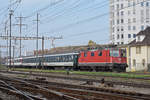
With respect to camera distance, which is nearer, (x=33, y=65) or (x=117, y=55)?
(x=117, y=55)

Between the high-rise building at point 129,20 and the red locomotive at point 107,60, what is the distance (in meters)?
51.7

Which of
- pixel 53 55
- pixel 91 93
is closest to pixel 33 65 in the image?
pixel 53 55

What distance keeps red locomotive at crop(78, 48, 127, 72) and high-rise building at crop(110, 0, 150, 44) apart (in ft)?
170

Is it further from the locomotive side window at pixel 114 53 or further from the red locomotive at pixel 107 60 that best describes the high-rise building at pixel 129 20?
the locomotive side window at pixel 114 53

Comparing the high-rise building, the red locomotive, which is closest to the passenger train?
the red locomotive

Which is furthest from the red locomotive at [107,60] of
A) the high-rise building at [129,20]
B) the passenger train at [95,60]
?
the high-rise building at [129,20]

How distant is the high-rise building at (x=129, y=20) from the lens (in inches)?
3418

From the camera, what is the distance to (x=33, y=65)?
57469 mm

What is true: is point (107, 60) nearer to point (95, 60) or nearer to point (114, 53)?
point (114, 53)

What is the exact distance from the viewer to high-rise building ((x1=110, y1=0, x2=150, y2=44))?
86812 mm

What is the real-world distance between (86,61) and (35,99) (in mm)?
25085

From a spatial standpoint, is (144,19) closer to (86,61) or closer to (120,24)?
(120,24)

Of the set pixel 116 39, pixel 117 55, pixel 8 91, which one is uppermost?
pixel 116 39

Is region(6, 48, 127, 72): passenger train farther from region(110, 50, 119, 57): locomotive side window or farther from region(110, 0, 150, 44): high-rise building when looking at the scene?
region(110, 0, 150, 44): high-rise building
